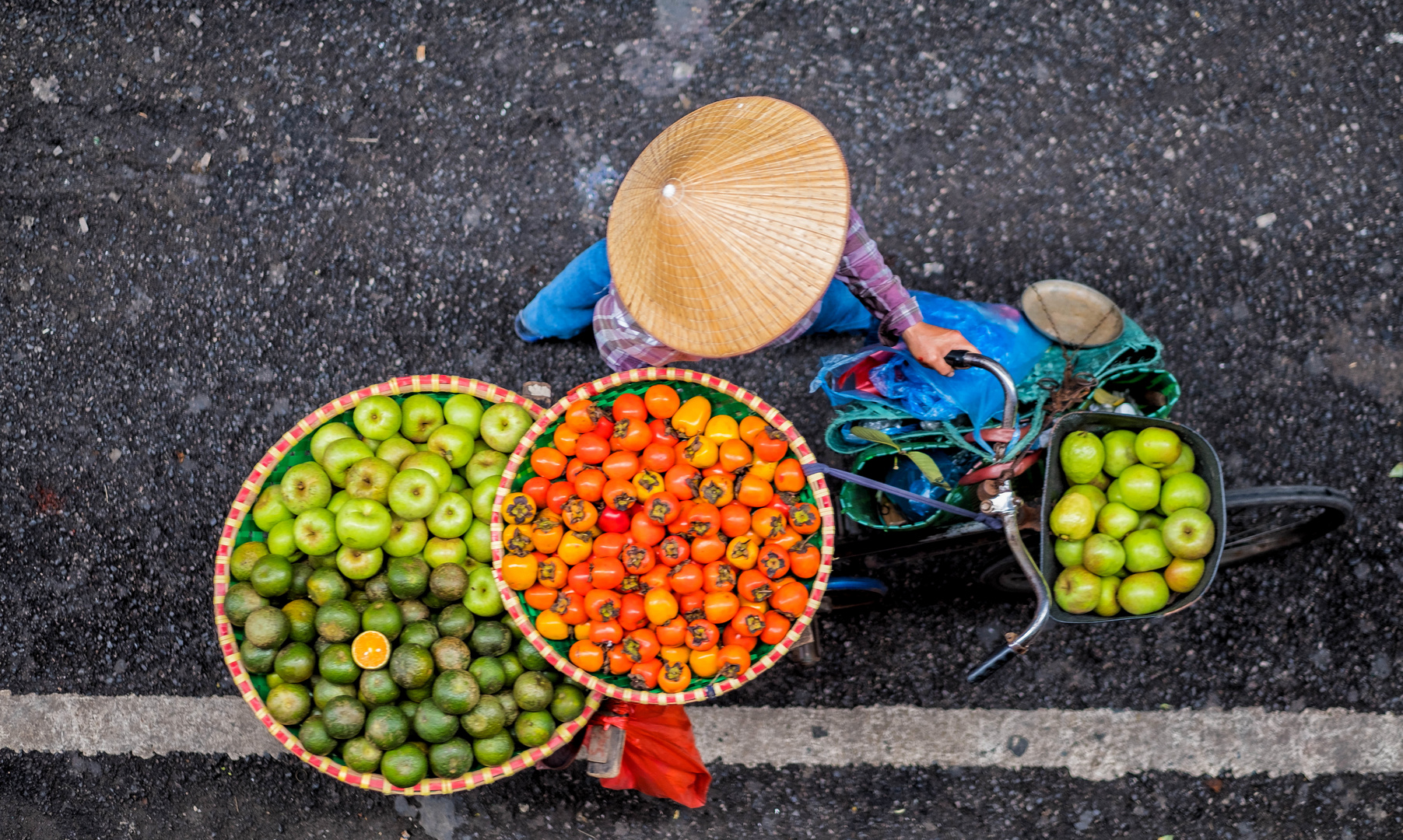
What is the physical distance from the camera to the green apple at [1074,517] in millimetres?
2516

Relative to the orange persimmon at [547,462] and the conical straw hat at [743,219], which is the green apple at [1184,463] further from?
the orange persimmon at [547,462]

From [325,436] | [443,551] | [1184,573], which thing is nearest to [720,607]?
[443,551]

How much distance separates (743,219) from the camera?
2.28 meters

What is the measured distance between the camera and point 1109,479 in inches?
104

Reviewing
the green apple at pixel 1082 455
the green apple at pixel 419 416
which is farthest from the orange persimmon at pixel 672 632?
the green apple at pixel 1082 455

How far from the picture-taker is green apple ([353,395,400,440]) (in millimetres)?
2926

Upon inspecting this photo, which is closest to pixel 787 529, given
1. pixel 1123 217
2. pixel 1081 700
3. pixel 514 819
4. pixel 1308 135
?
pixel 1081 700

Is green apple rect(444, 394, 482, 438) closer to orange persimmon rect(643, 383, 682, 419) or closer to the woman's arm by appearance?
orange persimmon rect(643, 383, 682, 419)

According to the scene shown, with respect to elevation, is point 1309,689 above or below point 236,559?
below

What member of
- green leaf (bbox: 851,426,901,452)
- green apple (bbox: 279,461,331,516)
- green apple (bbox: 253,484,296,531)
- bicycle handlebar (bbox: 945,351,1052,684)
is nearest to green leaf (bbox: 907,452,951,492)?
green leaf (bbox: 851,426,901,452)

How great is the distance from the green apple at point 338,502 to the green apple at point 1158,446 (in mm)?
2479

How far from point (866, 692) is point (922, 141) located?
2425 mm

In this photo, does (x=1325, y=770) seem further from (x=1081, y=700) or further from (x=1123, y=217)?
(x=1123, y=217)

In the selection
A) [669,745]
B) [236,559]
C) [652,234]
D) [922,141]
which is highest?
[652,234]
